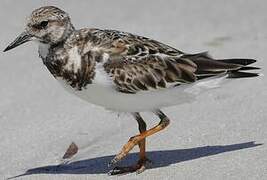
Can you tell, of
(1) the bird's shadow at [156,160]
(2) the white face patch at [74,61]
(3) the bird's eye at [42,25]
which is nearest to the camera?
(2) the white face patch at [74,61]

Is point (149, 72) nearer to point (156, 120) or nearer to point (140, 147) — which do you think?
point (140, 147)

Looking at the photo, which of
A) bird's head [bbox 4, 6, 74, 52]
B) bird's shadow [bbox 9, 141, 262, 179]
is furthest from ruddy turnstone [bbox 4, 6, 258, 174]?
bird's shadow [bbox 9, 141, 262, 179]

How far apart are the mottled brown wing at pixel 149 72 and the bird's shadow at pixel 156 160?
1.96 feet

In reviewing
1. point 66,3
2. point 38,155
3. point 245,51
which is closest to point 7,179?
point 38,155

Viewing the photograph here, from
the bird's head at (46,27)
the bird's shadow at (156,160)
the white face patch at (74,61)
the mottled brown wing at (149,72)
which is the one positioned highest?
the bird's head at (46,27)

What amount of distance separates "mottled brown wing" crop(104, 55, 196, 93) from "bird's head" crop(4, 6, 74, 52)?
470 mm

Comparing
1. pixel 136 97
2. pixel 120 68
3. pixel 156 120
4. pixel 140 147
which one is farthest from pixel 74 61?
pixel 156 120

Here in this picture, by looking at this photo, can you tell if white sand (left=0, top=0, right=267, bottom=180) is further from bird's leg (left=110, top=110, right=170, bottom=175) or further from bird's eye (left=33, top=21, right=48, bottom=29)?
bird's eye (left=33, top=21, right=48, bottom=29)

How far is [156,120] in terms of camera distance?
7406 mm

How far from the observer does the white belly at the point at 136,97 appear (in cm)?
612

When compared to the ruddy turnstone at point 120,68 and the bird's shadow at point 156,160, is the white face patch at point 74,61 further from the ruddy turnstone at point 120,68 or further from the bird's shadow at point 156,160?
the bird's shadow at point 156,160

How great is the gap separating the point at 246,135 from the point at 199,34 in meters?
2.89

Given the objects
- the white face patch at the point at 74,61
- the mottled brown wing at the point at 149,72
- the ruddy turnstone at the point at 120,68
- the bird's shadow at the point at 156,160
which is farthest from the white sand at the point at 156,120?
the white face patch at the point at 74,61

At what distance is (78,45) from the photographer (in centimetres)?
625
